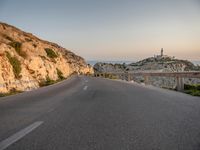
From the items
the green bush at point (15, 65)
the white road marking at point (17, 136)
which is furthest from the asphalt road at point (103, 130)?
the green bush at point (15, 65)

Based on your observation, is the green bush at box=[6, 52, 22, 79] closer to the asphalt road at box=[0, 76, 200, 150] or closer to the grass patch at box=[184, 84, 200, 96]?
the grass patch at box=[184, 84, 200, 96]

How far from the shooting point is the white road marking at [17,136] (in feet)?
15.2

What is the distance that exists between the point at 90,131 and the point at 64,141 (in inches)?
35.0

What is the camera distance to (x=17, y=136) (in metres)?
5.23

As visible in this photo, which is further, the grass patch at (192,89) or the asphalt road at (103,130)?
the grass patch at (192,89)

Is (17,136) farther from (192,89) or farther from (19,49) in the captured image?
(19,49)

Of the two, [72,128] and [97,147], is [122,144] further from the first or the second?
[72,128]

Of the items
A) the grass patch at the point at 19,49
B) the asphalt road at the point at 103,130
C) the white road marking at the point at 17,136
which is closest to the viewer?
the asphalt road at the point at 103,130

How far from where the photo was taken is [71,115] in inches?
300

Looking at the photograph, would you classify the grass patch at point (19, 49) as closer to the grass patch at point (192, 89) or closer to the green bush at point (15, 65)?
the green bush at point (15, 65)

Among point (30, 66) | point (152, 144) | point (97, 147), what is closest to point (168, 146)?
point (152, 144)

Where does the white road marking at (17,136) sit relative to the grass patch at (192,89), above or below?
above

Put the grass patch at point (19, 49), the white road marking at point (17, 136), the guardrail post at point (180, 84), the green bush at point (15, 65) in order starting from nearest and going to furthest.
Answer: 1. the white road marking at point (17, 136)
2. the guardrail post at point (180, 84)
3. the green bush at point (15, 65)
4. the grass patch at point (19, 49)

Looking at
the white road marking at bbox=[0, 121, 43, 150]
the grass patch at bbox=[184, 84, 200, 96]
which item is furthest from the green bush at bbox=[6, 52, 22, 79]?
the white road marking at bbox=[0, 121, 43, 150]
